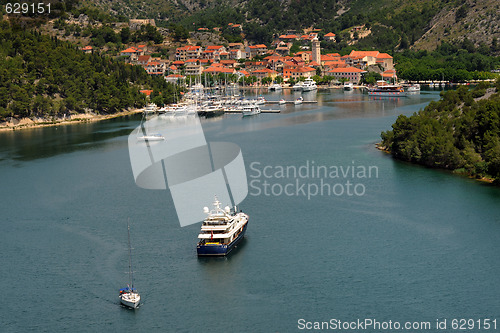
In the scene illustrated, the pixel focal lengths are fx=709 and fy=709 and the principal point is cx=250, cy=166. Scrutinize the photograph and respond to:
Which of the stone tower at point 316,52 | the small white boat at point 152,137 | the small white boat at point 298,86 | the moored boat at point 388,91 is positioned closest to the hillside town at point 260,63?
the stone tower at point 316,52

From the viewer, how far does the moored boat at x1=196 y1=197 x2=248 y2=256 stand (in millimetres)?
28125

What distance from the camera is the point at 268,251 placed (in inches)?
1130

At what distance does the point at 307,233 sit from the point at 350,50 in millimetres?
109848

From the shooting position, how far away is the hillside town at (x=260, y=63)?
113562 mm

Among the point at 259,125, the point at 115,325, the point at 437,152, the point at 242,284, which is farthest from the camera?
the point at 259,125

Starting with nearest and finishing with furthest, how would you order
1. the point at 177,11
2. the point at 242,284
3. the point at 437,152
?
the point at 242,284, the point at 437,152, the point at 177,11

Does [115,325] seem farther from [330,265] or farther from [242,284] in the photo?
[330,265]

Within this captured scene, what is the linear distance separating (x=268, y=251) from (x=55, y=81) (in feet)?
175

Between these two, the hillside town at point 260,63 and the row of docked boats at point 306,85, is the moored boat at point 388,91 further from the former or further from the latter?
the row of docked boats at point 306,85

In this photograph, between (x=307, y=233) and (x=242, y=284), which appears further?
(x=307, y=233)

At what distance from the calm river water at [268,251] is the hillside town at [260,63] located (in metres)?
68.1

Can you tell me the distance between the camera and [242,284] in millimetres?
25594

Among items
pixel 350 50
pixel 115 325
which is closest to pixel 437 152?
pixel 115 325

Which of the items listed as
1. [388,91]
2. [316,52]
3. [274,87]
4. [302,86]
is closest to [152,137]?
[388,91]
